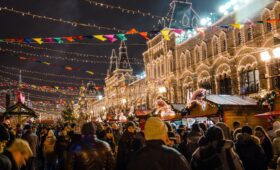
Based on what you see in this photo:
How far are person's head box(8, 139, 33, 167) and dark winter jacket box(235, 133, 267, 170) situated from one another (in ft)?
13.3

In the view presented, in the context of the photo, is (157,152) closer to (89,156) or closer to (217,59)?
(89,156)

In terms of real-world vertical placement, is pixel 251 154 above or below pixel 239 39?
below

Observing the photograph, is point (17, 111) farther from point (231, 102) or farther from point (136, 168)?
point (136, 168)

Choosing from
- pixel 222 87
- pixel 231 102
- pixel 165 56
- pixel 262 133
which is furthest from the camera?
pixel 165 56

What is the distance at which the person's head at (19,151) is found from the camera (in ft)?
21.4

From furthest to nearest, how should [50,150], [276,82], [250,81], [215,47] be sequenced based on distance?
[215,47]
[250,81]
[276,82]
[50,150]

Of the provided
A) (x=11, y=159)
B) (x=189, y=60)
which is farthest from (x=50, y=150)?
(x=189, y=60)

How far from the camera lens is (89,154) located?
17.5 ft

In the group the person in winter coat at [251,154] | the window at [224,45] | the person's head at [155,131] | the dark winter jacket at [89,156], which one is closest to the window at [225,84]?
the window at [224,45]

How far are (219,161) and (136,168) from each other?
172 centimetres

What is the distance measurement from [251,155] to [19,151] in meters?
4.30

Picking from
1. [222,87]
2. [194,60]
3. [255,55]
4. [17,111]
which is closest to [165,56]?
[194,60]

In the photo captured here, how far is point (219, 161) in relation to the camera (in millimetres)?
4855

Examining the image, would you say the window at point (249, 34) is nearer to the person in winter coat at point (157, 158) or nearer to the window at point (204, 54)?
the window at point (204, 54)
